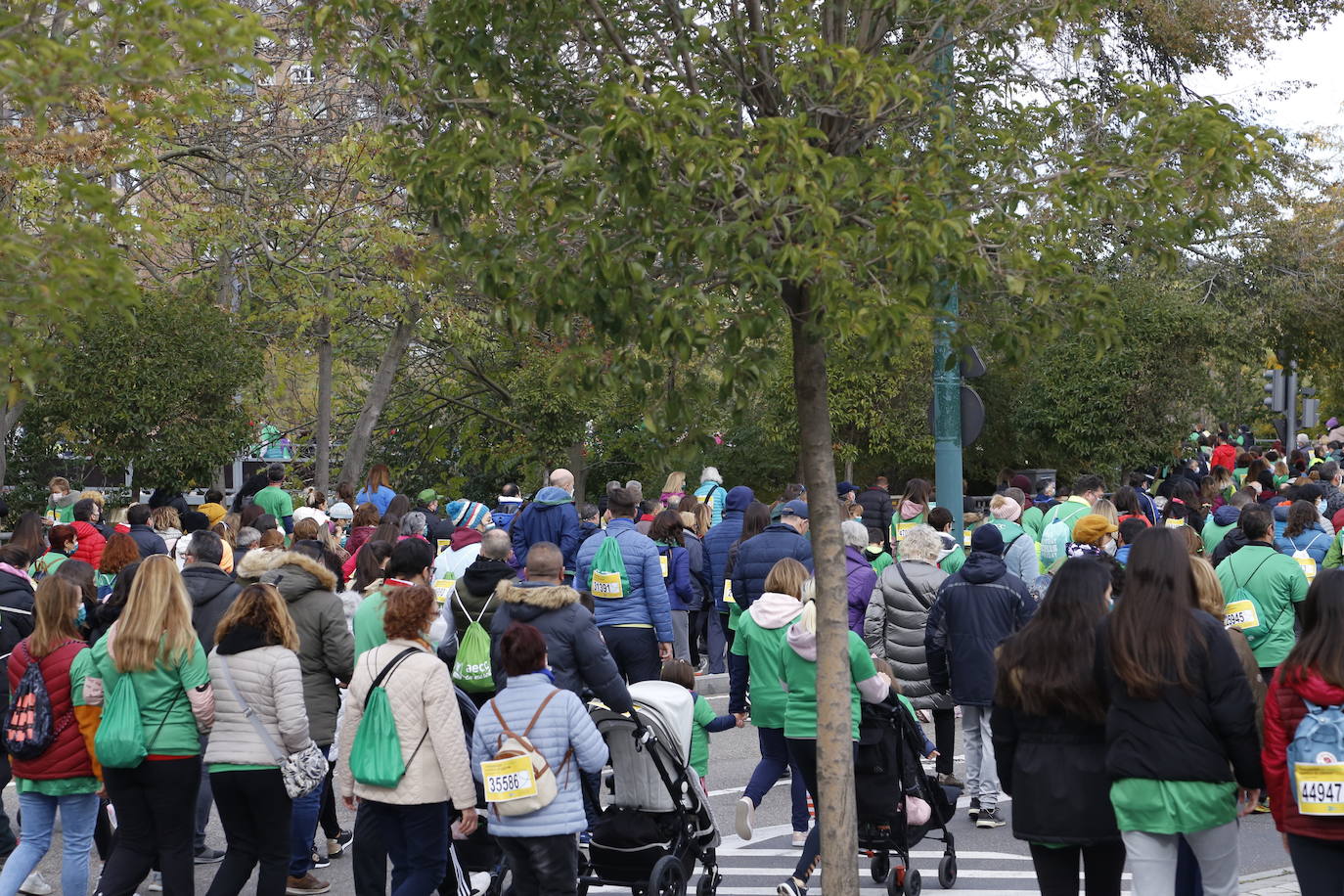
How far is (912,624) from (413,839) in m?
4.05

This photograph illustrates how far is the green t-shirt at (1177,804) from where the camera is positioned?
529cm

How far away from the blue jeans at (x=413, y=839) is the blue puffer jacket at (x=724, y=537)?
262 inches

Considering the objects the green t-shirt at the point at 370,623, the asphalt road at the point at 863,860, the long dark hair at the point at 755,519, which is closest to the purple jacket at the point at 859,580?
the asphalt road at the point at 863,860

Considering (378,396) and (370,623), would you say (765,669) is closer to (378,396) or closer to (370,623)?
(370,623)

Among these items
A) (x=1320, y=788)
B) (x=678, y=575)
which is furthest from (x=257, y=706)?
(x=678, y=575)

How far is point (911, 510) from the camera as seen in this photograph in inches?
498

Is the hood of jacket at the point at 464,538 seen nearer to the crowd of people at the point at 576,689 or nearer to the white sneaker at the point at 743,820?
the crowd of people at the point at 576,689

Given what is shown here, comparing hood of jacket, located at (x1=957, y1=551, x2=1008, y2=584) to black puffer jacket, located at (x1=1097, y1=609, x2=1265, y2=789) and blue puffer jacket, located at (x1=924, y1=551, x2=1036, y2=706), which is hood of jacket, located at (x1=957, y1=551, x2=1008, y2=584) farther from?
black puffer jacket, located at (x1=1097, y1=609, x2=1265, y2=789)

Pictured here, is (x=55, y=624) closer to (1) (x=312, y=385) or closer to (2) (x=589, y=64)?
(2) (x=589, y=64)

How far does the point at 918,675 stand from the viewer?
9.58m

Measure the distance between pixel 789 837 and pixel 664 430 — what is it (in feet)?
14.4

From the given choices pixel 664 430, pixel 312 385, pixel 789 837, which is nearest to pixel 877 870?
pixel 789 837

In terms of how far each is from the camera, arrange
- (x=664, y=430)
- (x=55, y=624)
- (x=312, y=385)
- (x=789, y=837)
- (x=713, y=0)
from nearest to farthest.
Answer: (x=664, y=430), (x=713, y=0), (x=55, y=624), (x=789, y=837), (x=312, y=385)

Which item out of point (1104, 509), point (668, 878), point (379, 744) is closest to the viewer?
point (379, 744)
